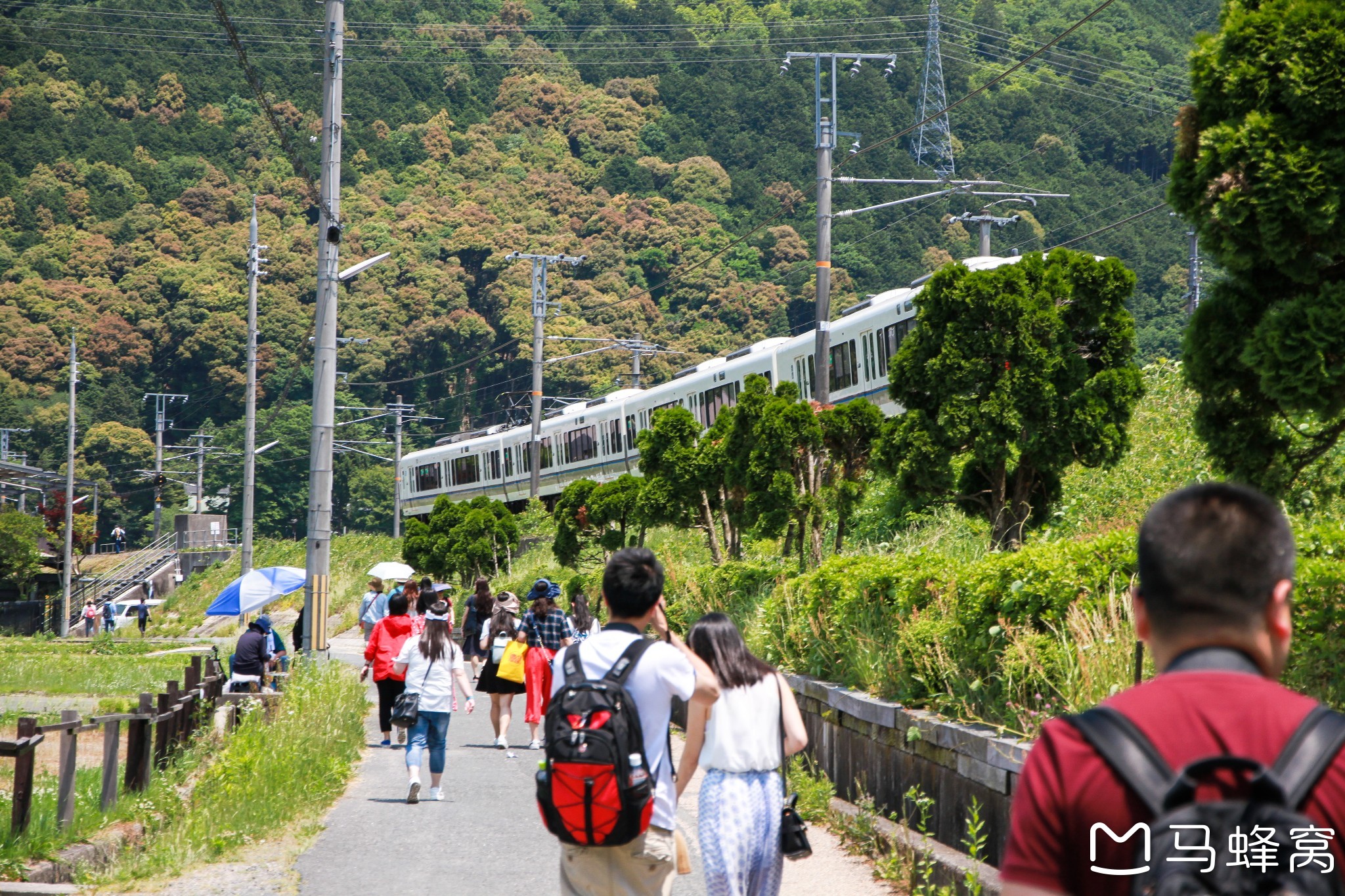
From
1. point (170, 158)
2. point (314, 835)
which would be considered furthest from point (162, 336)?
point (314, 835)

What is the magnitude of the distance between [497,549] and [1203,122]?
33060 mm

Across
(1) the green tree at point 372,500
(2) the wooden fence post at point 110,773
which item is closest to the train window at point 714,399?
(2) the wooden fence post at point 110,773

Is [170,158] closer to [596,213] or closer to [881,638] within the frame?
[596,213]

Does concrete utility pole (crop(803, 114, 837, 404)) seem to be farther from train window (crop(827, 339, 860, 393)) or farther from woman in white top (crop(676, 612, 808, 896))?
woman in white top (crop(676, 612, 808, 896))

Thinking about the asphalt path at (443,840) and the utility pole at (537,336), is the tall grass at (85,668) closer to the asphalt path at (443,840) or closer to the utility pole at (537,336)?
the utility pole at (537,336)

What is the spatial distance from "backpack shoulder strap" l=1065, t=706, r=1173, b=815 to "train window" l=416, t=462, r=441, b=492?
2135 inches

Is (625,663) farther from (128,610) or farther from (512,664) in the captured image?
(128,610)

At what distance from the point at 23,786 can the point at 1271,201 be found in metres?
7.47

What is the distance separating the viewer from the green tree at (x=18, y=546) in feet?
172

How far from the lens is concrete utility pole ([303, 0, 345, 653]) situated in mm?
16344

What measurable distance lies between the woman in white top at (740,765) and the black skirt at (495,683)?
8.23 metres

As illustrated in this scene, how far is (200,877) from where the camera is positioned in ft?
26.2

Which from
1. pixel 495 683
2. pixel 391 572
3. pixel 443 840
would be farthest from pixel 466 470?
pixel 443 840

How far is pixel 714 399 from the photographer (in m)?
33.1
